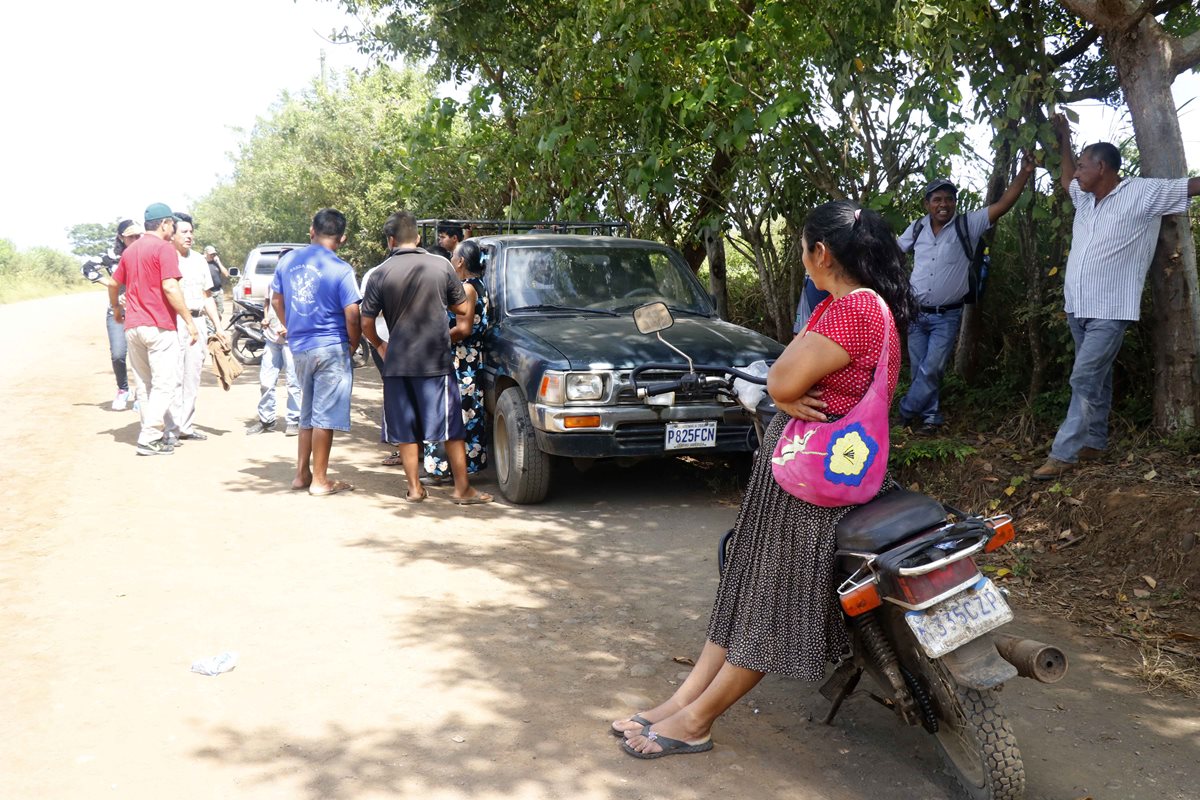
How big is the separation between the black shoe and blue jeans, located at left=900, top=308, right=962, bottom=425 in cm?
612

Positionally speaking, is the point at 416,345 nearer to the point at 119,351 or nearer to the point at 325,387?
the point at 325,387

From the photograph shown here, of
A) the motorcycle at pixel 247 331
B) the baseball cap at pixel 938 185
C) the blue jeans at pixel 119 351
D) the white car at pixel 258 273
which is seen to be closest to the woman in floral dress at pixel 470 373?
the baseball cap at pixel 938 185

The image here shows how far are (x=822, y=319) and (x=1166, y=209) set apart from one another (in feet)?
12.0

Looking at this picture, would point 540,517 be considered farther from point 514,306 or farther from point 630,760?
point 630,760

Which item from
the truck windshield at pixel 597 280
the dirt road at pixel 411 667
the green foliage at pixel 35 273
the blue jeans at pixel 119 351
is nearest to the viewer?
the dirt road at pixel 411 667

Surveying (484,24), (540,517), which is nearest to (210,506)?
(540,517)

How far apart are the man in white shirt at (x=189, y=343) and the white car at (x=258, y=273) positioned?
633 cm

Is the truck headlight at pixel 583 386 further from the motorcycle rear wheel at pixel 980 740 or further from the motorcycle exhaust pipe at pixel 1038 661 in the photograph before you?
the motorcycle exhaust pipe at pixel 1038 661

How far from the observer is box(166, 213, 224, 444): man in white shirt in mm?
9227

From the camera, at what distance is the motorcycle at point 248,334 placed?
53.3 feet

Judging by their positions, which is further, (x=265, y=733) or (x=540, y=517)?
(x=540, y=517)

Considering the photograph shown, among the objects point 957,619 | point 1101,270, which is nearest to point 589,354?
point 1101,270

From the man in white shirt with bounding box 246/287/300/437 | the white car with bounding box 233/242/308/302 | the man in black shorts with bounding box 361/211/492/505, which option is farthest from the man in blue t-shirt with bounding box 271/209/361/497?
the white car with bounding box 233/242/308/302

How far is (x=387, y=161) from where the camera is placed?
18500 millimetres
